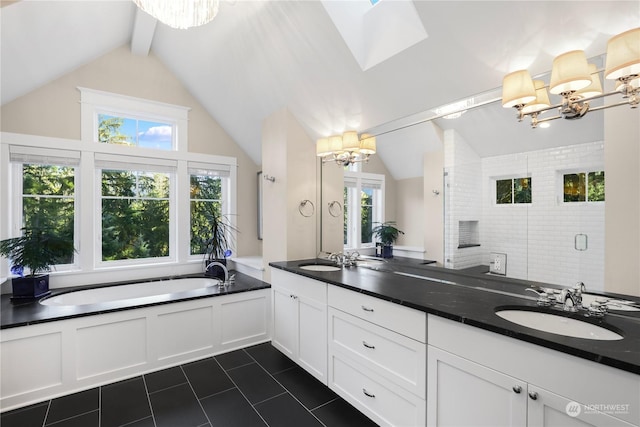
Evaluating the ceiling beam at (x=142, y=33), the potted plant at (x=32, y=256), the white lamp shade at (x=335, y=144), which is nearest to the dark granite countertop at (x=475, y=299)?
the white lamp shade at (x=335, y=144)

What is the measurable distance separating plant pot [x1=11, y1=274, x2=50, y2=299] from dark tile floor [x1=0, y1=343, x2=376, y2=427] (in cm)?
109

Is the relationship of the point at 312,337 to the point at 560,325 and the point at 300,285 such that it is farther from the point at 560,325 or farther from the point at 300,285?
the point at 560,325

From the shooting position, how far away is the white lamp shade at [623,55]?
4.01 feet

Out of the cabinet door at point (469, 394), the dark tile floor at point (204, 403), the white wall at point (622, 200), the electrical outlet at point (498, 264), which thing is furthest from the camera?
the dark tile floor at point (204, 403)

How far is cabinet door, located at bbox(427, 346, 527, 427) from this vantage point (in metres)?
1.17

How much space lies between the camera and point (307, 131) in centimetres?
322

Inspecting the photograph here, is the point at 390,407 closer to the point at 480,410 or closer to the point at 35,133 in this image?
the point at 480,410

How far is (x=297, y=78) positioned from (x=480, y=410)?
2.69m

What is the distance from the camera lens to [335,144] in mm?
2881

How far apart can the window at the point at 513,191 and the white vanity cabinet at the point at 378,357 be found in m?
0.75

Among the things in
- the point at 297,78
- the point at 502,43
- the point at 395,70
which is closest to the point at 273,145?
the point at 297,78

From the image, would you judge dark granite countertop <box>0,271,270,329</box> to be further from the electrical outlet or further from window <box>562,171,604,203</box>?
window <box>562,171,604,203</box>

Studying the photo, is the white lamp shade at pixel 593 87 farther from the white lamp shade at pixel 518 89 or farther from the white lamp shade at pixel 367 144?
the white lamp shade at pixel 367 144

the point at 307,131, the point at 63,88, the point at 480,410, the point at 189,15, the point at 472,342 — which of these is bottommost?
Result: the point at 480,410
